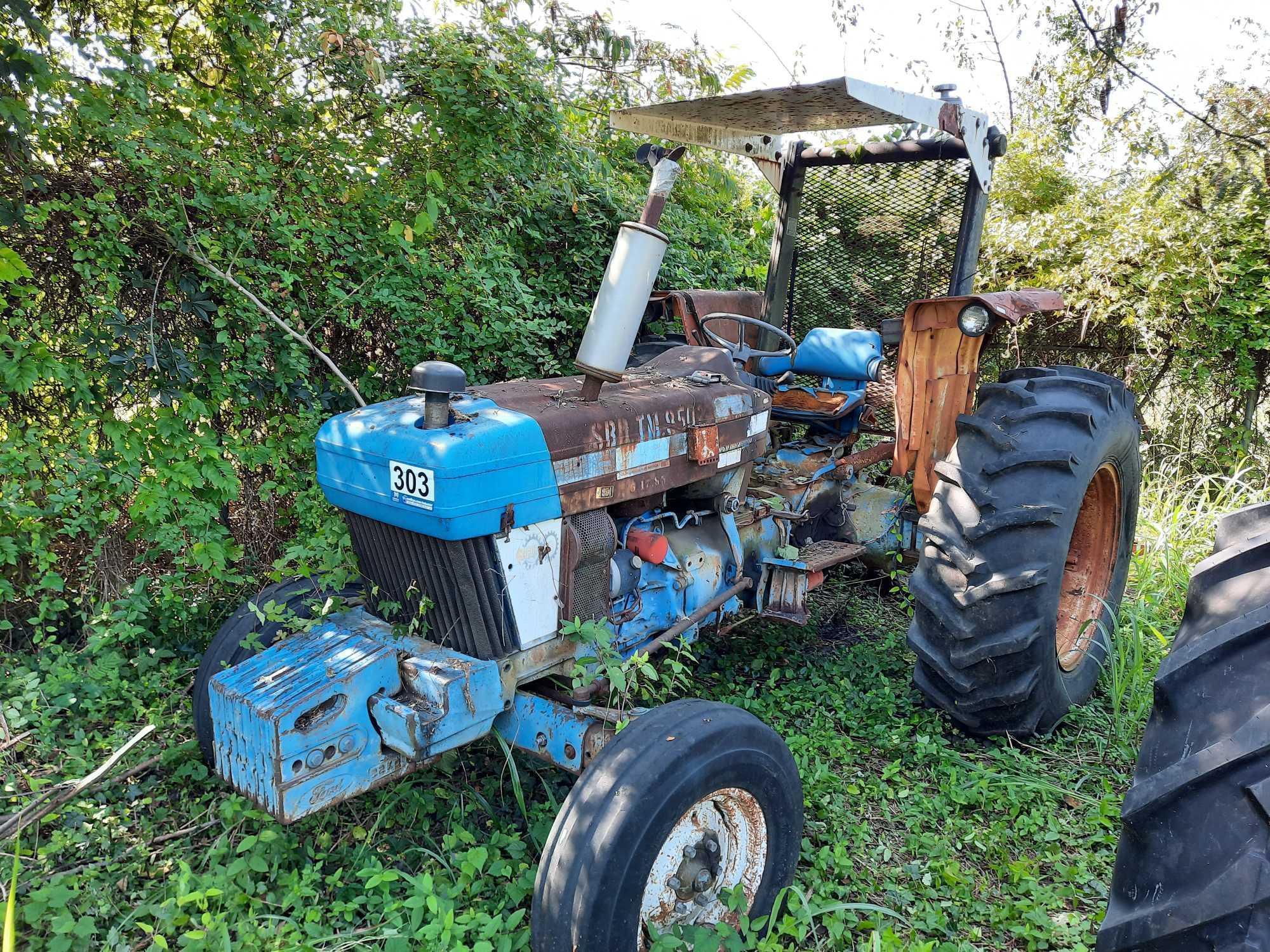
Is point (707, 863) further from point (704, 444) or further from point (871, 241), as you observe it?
point (871, 241)

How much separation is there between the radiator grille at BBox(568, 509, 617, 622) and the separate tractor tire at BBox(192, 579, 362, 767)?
0.69 m

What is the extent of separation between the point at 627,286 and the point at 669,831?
1.40 m

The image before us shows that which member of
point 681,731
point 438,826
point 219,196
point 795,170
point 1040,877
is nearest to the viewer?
point 681,731

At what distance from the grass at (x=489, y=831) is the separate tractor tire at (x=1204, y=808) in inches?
31.6

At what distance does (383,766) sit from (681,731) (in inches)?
30.0

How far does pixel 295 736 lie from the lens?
A: 76.0 inches

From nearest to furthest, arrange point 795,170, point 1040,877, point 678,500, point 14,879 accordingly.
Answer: point 14,879
point 1040,877
point 678,500
point 795,170

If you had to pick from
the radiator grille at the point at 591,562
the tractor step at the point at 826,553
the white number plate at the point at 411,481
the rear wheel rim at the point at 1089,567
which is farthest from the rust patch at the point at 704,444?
the rear wheel rim at the point at 1089,567

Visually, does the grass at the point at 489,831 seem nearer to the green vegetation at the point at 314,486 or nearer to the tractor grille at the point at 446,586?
the green vegetation at the point at 314,486

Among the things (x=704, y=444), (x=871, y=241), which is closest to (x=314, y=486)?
(x=704, y=444)

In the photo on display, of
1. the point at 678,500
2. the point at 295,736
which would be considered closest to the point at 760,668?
the point at 678,500

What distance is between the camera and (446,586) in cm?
226

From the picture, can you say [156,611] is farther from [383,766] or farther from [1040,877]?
[1040,877]

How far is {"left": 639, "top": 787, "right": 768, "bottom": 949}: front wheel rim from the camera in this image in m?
2.02
